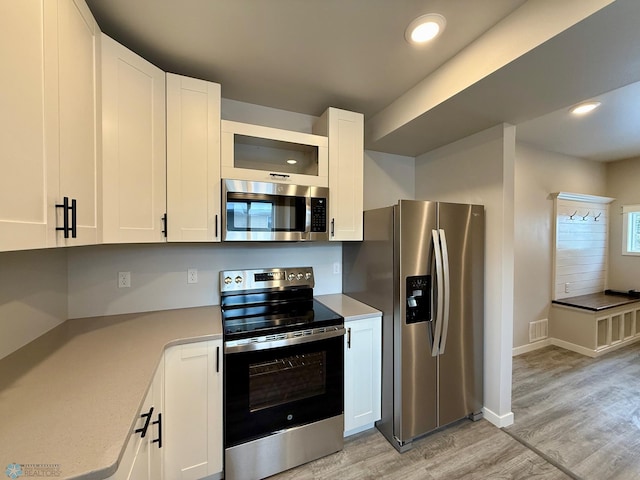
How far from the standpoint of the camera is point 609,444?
1905mm

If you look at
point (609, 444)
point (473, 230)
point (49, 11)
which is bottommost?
point (609, 444)

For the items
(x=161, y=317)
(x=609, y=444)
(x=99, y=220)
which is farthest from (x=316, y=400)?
(x=609, y=444)

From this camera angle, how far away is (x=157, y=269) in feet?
6.35

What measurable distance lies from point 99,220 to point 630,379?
15.7 feet

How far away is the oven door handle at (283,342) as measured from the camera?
1.50 m

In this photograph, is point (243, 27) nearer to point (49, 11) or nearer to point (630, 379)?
point (49, 11)

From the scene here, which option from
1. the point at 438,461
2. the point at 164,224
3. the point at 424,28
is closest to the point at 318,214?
the point at 164,224

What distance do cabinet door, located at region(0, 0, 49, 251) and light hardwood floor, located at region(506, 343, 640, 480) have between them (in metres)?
3.00

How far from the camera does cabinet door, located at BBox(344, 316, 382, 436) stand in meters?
1.89

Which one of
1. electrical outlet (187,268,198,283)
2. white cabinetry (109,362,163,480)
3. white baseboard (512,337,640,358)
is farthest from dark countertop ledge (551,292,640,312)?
white cabinetry (109,362,163,480)

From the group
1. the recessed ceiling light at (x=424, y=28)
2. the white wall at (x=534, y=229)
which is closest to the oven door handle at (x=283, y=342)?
the recessed ceiling light at (x=424, y=28)

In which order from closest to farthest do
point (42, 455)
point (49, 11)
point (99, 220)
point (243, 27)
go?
point (42, 455) < point (49, 11) < point (99, 220) < point (243, 27)

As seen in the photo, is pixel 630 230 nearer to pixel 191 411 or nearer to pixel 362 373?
pixel 362 373

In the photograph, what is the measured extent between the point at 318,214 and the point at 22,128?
1.52 metres
